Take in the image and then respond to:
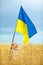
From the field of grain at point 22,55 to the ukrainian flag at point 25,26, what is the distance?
18 centimetres

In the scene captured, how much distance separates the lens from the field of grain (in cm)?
421

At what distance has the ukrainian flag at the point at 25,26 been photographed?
13.4 feet

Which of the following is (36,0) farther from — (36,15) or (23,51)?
(23,51)

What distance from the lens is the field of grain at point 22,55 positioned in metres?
4.21

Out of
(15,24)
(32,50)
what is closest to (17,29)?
(15,24)

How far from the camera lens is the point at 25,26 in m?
4.11

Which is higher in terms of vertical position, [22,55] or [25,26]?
[25,26]

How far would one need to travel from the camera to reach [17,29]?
4129 mm

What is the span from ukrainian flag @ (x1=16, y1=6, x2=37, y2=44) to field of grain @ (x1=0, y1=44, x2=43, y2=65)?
18cm

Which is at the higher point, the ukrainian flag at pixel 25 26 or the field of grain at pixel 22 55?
the ukrainian flag at pixel 25 26

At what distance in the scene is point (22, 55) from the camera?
167 inches

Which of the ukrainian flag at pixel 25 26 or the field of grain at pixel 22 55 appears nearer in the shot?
the ukrainian flag at pixel 25 26

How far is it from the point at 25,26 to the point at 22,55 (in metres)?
0.44

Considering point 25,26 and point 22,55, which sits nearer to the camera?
point 25,26
